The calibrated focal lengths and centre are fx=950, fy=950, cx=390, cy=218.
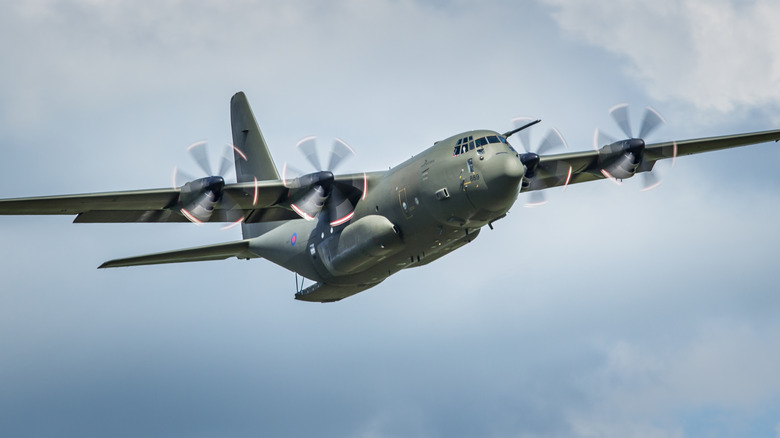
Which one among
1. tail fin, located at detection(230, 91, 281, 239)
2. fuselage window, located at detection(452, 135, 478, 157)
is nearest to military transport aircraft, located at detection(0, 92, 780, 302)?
fuselage window, located at detection(452, 135, 478, 157)

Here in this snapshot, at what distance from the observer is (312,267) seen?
38.4 m

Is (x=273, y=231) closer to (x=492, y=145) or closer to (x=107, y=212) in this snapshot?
(x=107, y=212)

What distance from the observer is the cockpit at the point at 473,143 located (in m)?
33.1

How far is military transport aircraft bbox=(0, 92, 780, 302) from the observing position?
33188mm

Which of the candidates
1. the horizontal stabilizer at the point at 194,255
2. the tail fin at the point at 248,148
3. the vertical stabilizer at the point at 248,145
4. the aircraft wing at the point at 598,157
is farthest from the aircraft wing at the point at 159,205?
the aircraft wing at the point at 598,157

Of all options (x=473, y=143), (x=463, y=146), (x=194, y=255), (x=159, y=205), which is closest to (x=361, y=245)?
(x=463, y=146)

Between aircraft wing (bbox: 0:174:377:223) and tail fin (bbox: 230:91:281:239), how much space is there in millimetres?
7234

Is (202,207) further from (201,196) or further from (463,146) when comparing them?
(463,146)

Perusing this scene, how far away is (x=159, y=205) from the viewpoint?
117 feet

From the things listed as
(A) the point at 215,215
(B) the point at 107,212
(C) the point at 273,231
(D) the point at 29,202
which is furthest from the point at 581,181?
(D) the point at 29,202

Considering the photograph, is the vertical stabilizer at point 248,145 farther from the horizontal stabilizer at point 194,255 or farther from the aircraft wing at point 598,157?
the aircraft wing at point 598,157

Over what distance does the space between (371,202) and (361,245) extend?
179 centimetres

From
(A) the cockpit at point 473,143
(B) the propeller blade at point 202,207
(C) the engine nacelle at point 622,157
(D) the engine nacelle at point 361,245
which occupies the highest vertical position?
(C) the engine nacelle at point 622,157

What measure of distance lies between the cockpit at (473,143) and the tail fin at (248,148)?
1374cm
